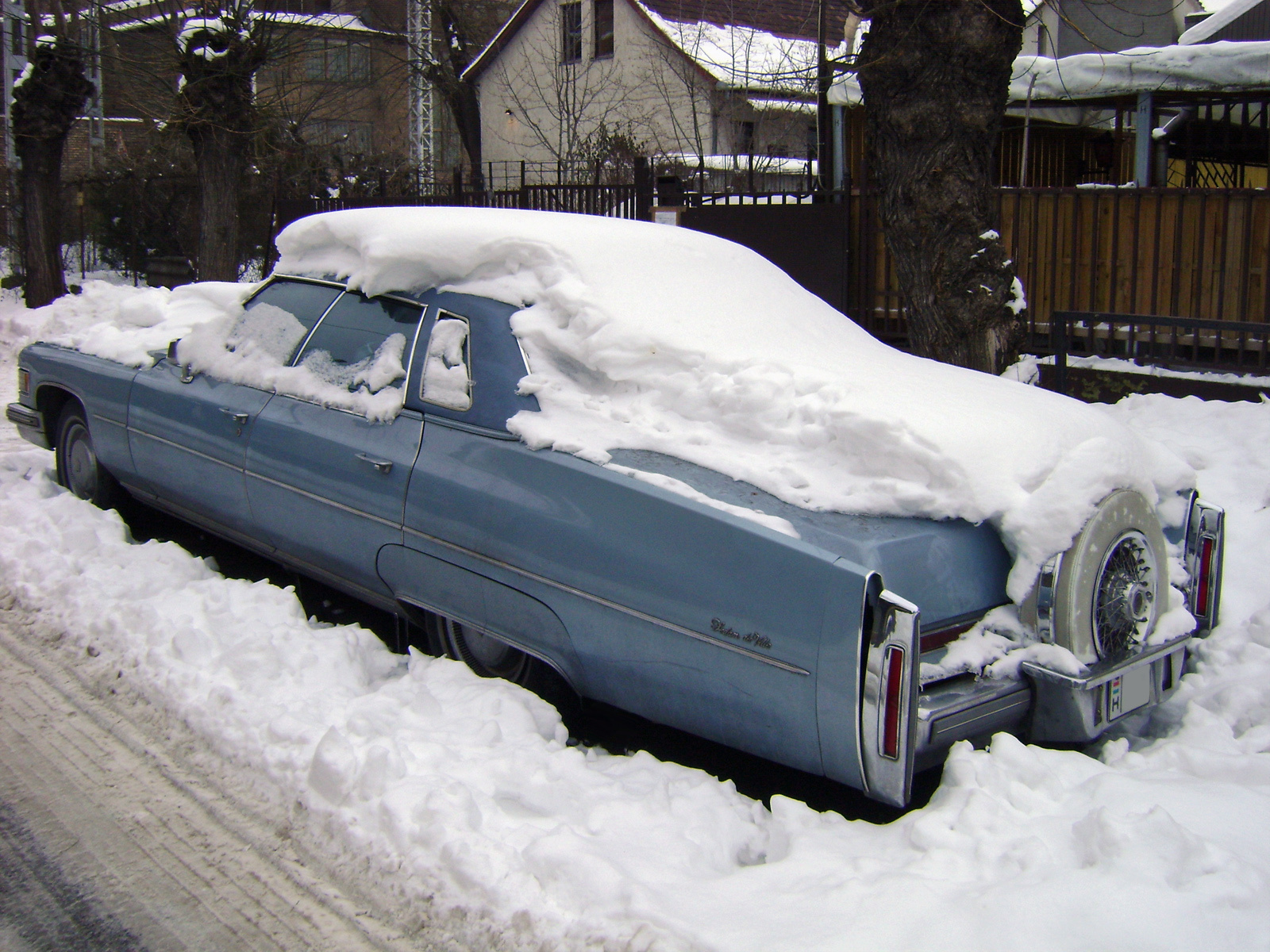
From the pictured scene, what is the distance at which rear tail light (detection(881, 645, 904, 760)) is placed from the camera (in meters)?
2.79

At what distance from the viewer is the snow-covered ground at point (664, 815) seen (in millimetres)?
2496

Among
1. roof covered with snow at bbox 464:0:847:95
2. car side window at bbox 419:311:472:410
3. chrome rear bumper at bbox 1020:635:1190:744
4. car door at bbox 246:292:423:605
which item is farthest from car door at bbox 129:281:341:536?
roof covered with snow at bbox 464:0:847:95

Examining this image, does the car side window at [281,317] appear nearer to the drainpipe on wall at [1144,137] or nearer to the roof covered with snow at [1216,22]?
the drainpipe on wall at [1144,137]

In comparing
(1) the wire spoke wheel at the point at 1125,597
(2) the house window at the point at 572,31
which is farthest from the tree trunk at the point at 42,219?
(2) the house window at the point at 572,31

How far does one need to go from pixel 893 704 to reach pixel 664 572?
0.71 m

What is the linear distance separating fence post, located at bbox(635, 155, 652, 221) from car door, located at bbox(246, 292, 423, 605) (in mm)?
8594

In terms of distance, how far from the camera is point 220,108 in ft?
38.5

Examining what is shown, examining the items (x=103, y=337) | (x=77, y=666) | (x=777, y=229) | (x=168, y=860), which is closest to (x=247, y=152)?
(x=777, y=229)

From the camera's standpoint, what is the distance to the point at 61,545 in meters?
5.05

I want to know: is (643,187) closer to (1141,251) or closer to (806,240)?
(806,240)

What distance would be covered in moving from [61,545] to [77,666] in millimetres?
1076

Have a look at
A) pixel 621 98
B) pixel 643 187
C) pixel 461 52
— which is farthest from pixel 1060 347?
pixel 461 52

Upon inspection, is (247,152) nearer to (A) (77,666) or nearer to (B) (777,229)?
(B) (777,229)

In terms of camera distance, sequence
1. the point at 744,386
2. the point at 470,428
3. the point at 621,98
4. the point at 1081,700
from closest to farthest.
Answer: the point at 1081,700 → the point at 744,386 → the point at 470,428 → the point at 621,98
